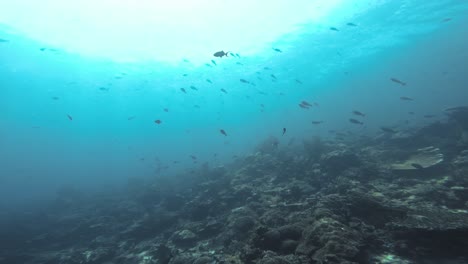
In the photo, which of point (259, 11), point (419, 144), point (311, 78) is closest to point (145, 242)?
point (419, 144)

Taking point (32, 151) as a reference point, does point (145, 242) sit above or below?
above

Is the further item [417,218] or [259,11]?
[259,11]

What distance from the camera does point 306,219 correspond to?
7.12m

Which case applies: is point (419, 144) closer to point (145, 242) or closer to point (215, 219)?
point (215, 219)

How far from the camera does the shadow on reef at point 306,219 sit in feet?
18.3

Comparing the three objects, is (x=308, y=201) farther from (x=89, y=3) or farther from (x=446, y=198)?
(x=89, y=3)

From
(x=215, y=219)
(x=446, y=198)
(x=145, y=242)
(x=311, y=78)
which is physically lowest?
(x=311, y=78)

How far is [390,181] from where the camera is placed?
11.1m

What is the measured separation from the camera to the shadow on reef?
5586 mm

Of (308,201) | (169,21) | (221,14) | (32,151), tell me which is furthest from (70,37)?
(32,151)

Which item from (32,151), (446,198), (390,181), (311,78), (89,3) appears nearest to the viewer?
(446,198)

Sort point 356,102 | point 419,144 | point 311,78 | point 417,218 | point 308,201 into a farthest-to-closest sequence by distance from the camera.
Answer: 1. point 356,102
2. point 311,78
3. point 419,144
4. point 308,201
5. point 417,218

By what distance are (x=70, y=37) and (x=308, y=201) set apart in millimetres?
29678

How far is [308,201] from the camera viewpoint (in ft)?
32.0
